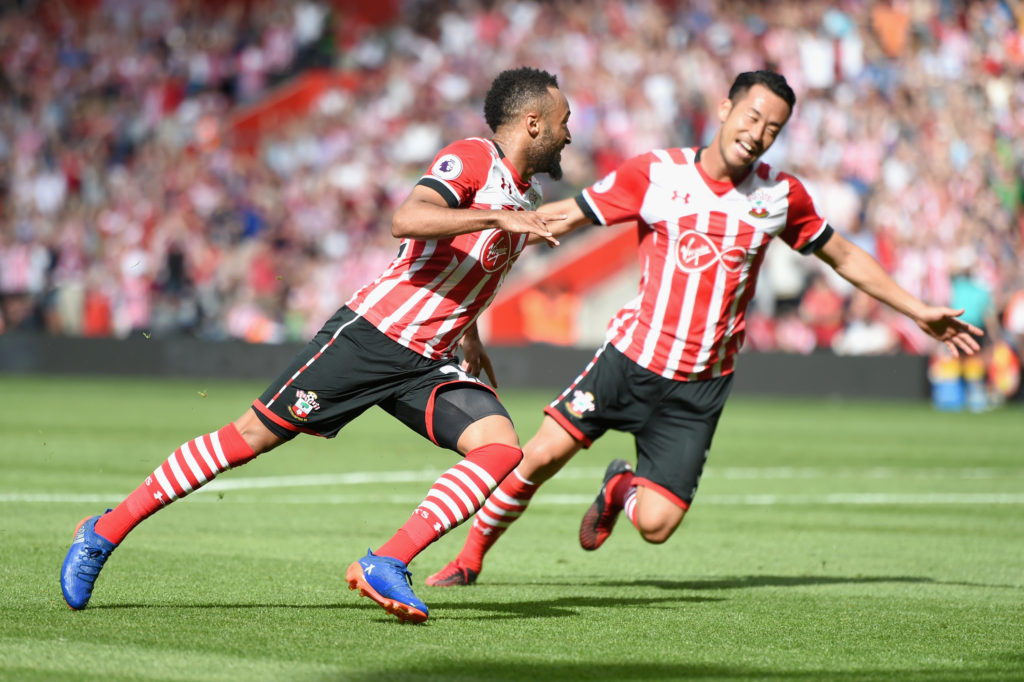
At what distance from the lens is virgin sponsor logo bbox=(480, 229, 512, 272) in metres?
5.84

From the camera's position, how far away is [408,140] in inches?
1020

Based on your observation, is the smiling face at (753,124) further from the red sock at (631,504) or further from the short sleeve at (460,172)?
the red sock at (631,504)

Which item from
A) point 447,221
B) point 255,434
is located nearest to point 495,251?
point 447,221

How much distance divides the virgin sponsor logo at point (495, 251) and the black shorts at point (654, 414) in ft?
4.17

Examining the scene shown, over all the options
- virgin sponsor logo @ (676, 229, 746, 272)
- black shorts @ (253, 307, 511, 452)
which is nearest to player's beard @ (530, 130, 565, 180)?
black shorts @ (253, 307, 511, 452)

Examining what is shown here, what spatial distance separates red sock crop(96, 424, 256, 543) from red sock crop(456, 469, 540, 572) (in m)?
1.53

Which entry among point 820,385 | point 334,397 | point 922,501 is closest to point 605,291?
Result: point 820,385

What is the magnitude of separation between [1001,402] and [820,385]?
104 inches

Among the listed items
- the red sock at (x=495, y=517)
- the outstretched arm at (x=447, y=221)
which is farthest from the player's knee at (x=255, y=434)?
the red sock at (x=495, y=517)

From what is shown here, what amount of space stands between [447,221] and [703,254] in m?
1.96

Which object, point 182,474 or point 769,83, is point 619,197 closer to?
point 769,83

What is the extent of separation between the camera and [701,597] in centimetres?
671

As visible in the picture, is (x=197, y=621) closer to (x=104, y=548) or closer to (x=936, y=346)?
(x=104, y=548)

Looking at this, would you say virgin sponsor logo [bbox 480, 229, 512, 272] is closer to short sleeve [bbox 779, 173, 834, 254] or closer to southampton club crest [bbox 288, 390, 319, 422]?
southampton club crest [bbox 288, 390, 319, 422]
